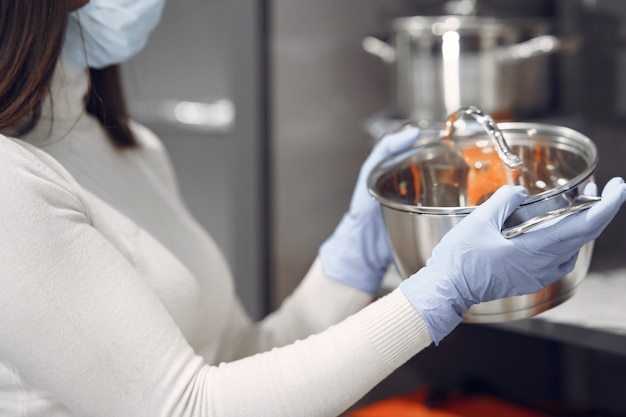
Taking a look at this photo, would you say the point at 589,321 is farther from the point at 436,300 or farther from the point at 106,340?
the point at 106,340

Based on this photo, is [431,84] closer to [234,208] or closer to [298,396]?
[234,208]

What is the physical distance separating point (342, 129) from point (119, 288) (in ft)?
2.55

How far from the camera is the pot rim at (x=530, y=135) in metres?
0.79

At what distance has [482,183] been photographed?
0.92m

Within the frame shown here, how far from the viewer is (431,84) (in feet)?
4.05

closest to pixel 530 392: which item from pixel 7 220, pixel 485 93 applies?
pixel 485 93

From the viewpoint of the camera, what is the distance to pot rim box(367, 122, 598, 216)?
2.61 feet

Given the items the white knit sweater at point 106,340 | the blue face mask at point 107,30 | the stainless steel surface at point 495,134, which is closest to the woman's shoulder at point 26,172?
the white knit sweater at point 106,340

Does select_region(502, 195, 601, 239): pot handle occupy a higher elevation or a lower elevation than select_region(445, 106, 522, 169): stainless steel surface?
lower

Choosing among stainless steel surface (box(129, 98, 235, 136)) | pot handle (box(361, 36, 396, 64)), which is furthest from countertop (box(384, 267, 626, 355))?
stainless steel surface (box(129, 98, 235, 136))

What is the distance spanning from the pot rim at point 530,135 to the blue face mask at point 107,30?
14.5 inches

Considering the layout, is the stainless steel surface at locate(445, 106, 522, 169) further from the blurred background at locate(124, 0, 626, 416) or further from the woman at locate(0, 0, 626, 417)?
the blurred background at locate(124, 0, 626, 416)

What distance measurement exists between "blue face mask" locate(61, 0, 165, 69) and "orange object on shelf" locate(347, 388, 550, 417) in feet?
2.37

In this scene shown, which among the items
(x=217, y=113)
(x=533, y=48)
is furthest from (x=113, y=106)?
(x=533, y=48)
